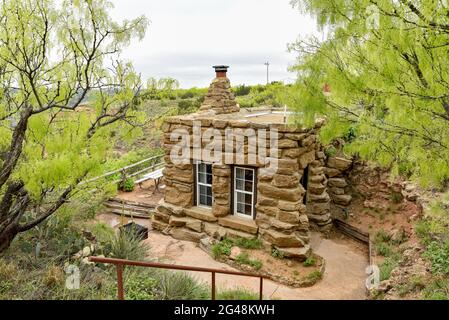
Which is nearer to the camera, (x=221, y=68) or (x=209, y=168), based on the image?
(x=209, y=168)

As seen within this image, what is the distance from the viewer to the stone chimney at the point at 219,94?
420 inches

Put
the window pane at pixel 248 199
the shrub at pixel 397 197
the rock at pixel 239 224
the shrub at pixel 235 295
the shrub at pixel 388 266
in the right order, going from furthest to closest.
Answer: the shrub at pixel 397 197 < the window pane at pixel 248 199 < the rock at pixel 239 224 < the shrub at pixel 388 266 < the shrub at pixel 235 295

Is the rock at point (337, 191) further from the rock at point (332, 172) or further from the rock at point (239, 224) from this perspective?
the rock at point (239, 224)

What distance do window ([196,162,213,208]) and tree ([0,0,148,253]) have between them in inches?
139

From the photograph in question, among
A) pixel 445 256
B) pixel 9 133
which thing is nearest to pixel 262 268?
pixel 445 256

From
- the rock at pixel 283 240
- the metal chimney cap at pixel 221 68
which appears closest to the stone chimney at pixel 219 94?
the metal chimney cap at pixel 221 68

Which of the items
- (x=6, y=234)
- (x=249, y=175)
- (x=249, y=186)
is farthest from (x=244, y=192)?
(x=6, y=234)

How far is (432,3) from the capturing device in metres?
3.53

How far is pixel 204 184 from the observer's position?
9.70m

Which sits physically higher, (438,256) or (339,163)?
(339,163)

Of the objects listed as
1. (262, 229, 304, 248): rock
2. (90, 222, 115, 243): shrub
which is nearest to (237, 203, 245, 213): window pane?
(262, 229, 304, 248): rock

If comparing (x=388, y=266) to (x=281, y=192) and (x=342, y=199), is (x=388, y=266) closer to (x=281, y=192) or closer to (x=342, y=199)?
(x=281, y=192)

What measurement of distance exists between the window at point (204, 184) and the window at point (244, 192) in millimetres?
799

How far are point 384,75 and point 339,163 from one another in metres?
7.30
